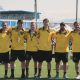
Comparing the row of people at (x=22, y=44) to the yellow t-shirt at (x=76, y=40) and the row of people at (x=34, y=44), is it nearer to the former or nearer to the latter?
the row of people at (x=34, y=44)

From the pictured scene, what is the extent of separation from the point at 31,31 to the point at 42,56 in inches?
36.1

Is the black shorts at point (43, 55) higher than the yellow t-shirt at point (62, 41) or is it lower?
lower

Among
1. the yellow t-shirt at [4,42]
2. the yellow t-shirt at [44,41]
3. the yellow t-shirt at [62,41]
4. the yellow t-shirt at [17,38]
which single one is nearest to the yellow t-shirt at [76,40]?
the yellow t-shirt at [62,41]

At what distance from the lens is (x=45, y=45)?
14.4 metres

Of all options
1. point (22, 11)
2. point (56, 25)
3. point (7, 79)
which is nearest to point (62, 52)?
point (7, 79)

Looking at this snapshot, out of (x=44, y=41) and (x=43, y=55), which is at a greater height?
(x=44, y=41)

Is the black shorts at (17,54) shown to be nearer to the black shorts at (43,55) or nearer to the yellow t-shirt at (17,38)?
the yellow t-shirt at (17,38)

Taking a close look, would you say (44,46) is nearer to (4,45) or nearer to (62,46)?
(62,46)

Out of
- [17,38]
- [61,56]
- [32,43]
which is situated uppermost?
[17,38]

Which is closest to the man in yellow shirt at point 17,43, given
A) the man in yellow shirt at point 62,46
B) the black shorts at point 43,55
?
the black shorts at point 43,55

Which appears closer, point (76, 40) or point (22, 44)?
point (22, 44)

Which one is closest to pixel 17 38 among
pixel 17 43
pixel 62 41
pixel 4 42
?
pixel 17 43

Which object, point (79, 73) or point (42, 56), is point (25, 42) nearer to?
point (42, 56)

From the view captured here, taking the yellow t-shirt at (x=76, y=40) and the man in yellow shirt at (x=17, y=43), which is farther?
the yellow t-shirt at (x=76, y=40)
